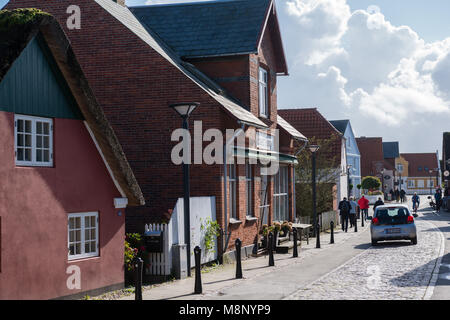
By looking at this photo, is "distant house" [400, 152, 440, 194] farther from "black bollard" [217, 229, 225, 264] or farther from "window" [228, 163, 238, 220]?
"black bollard" [217, 229, 225, 264]

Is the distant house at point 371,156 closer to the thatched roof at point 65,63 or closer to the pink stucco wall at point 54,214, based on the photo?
the thatched roof at point 65,63

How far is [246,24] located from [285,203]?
26.7 ft

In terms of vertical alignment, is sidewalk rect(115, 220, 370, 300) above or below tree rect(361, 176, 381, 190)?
below

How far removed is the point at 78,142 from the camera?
42.8 feet

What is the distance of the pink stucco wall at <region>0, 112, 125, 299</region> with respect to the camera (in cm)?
1099

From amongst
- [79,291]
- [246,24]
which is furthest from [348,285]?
[246,24]

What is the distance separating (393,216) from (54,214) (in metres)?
14.6

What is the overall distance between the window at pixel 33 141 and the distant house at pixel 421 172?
433 ft

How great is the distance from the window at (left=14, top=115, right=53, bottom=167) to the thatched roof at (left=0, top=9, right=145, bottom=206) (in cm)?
90

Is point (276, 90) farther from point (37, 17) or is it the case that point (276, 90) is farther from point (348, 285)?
point (37, 17)

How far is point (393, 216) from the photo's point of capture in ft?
77.3

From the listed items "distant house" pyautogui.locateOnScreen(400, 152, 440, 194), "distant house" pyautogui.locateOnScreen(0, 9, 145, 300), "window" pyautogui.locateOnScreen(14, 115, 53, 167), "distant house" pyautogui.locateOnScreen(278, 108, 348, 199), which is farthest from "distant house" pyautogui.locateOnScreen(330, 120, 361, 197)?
"distant house" pyautogui.locateOnScreen(400, 152, 440, 194)

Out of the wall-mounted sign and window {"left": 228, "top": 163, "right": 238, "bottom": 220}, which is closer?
window {"left": 228, "top": 163, "right": 238, "bottom": 220}

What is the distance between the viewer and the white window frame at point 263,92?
23844mm
